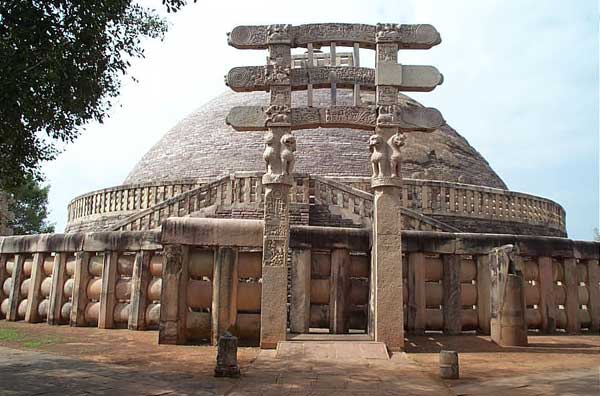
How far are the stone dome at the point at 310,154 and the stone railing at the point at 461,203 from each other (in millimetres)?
3446

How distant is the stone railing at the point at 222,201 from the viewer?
1416cm

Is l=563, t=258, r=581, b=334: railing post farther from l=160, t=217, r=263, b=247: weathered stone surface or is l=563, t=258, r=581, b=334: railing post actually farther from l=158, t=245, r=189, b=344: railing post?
l=158, t=245, r=189, b=344: railing post

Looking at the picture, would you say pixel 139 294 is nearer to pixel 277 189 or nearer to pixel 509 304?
pixel 277 189

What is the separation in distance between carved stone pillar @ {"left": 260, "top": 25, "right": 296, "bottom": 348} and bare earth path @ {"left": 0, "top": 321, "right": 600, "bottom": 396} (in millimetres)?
574

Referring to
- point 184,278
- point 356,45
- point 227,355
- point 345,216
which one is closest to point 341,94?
point 345,216

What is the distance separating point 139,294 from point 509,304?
5913 mm

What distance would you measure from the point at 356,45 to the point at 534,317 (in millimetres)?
5585

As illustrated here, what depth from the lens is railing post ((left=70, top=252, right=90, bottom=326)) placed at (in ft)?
31.1

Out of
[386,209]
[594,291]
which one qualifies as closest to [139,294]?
[386,209]

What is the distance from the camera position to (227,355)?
540cm

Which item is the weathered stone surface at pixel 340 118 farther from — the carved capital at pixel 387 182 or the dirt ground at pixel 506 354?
the dirt ground at pixel 506 354

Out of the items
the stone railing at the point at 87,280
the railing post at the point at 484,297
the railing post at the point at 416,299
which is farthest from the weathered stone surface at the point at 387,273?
the stone railing at the point at 87,280

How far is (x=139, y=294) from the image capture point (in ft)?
29.5

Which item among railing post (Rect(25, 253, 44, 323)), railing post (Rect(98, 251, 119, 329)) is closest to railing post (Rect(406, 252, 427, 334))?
railing post (Rect(98, 251, 119, 329))
